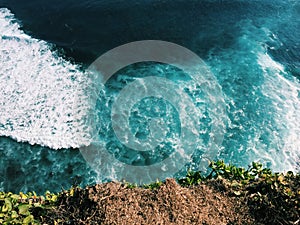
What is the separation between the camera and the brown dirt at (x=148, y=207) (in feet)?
14.8

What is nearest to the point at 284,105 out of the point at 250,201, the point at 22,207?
the point at 250,201

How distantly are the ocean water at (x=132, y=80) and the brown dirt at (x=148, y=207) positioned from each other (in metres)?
5.23

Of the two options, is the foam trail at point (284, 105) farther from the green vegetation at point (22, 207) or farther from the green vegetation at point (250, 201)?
the green vegetation at point (22, 207)

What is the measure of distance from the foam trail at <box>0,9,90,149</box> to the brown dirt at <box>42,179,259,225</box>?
634 centimetres

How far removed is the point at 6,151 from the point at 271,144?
8.51 metres

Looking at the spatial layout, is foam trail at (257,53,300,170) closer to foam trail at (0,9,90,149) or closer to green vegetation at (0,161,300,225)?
green vegetation at (0,161,300,225)

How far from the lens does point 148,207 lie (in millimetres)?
4707

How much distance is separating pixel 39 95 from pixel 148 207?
9.16m

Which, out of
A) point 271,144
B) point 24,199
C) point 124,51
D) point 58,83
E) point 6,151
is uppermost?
point 24,199

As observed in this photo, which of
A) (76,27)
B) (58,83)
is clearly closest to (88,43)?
(76,27)

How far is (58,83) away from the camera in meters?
13.1

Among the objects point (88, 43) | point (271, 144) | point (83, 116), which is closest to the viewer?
point (271, 144)

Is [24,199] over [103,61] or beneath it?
over

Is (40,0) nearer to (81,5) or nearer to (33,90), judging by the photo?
(81,5)
